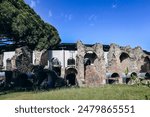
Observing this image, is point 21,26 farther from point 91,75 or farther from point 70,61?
point 70,61

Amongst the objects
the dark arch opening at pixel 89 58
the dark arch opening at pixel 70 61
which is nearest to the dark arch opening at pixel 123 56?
the dark arch opening at pixel 89 58

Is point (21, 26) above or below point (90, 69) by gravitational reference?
above

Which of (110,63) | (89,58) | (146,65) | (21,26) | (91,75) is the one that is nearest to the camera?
(21,26)

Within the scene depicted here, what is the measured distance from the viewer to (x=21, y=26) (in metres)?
25.6

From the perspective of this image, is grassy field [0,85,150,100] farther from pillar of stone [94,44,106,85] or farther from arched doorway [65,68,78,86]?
arched doorway [65,68,78,86]

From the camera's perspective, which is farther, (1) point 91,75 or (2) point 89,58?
(2) point 89,58

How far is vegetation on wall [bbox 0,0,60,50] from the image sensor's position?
24562 millimetres

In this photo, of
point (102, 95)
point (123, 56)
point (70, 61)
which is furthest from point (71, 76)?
point (102, 95)

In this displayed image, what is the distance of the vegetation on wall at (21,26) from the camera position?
24.6m

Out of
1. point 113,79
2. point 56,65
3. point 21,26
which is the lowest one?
point 113,79

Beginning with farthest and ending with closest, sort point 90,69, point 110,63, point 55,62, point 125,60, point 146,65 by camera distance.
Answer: point 146,65, point 125,60, point 55,62, point 110,63, point 90,69

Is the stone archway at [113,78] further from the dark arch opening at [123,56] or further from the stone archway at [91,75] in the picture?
the dark arch opening at [123,56]

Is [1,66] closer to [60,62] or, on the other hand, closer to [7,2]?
[60,62]

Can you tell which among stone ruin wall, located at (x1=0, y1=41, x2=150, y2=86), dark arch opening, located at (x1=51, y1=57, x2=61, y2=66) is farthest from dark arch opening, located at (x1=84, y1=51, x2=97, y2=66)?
dark arch opening, located at (x1=51, y1=57, x2=61, y2=66)
